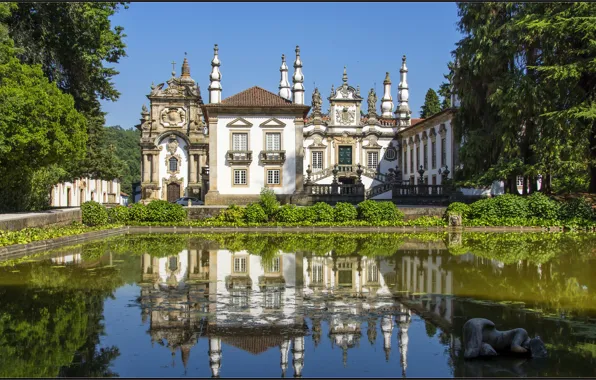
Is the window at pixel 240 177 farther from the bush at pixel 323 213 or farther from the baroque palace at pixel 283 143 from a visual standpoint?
the bush at pixel 323 213

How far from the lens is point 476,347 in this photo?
5727mm

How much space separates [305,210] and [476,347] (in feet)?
60.9

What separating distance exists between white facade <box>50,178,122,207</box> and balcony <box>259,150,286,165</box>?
14144 millimetres

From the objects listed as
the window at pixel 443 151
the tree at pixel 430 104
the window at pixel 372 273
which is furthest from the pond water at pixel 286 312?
the tree at pixel 430 104

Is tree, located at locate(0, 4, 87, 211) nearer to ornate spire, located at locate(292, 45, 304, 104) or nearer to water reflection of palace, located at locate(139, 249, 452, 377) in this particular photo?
water reflection of palace, located at locate(139, 249, 452, 377)

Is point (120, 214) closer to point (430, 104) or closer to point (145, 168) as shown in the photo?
point (145, 168)

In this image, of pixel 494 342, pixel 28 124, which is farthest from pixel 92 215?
pixel 494 342

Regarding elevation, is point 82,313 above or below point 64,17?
below

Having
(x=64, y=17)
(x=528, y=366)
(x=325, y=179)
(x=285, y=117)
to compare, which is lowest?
(x=528, y=366)

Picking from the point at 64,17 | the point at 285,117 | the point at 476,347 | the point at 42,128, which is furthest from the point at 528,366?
the point at 285,117

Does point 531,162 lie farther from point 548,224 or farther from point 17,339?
point 17,339

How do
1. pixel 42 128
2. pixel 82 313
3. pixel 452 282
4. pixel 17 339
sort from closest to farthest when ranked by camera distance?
pixel 17 339 < pixel 82 313 < pixel 452 282 < pixel 42 128

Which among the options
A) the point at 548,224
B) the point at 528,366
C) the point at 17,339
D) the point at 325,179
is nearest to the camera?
the point at 528,366

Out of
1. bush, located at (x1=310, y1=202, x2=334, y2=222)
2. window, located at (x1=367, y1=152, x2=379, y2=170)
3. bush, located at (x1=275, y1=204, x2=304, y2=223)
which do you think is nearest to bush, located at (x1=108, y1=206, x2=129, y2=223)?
bush, located at (x1=275, y1=204, x2=304, y2=223)
